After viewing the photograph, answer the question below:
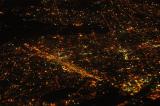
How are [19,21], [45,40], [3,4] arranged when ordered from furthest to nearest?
[3,4] < [19,21] < [45,40]

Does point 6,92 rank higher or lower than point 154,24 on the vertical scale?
lower

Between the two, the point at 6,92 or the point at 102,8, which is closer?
the point at 6,92

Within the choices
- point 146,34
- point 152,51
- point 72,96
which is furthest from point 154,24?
point 72,96

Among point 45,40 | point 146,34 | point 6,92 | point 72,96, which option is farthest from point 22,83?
point 146,34

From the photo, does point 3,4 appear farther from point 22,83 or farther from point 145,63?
point 145,63

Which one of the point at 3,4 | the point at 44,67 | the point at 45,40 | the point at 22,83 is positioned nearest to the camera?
the point at 22,83

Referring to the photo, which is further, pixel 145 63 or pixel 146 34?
pixel 146 34

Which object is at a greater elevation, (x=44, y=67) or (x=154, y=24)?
(x=154, y=24)

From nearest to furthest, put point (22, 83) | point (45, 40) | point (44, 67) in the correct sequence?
point (22, 83) < point (44, 67) < point (45, 40)

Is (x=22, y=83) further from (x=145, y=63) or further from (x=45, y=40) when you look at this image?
(x=145, y=63)
